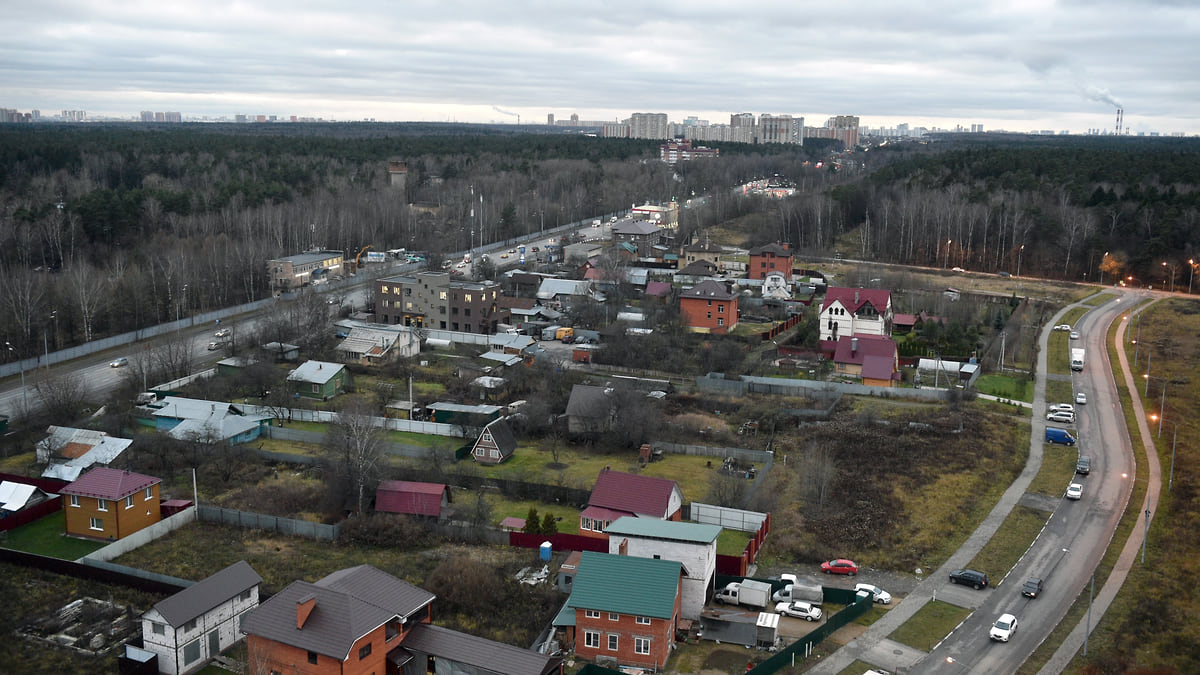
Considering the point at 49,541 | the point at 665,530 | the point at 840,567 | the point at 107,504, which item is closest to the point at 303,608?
the point at 665,530

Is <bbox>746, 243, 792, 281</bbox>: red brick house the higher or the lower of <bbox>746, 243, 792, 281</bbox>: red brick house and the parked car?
the higher

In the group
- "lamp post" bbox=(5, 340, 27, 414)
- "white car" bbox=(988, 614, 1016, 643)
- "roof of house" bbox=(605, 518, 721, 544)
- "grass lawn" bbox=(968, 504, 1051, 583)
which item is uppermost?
"roof of house" bbox=(605, 518, 721, 544)

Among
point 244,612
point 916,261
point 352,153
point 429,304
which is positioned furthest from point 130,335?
point 352,153

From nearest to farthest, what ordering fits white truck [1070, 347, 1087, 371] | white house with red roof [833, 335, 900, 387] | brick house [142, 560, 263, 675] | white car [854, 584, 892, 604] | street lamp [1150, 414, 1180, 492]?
brick house [142, 560, 263, 675] → white car [854, 584, 892, 604] → street lamp [1150, 414, 1180, 492] → white house with red roof [833, 335, 900, 387] → white truck [1070, 347, 1087, 371]

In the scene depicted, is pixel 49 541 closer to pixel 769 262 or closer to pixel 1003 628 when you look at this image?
pixel 1003 628

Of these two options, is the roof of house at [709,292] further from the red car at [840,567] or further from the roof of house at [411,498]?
the red car at [840,567]

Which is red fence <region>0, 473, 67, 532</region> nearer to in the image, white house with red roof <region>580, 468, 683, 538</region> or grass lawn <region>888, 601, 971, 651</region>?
white house with red roof <region>580, 468, 683, 538</region>

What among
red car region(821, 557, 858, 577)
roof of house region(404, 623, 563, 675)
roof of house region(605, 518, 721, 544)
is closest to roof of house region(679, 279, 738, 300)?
red car region(821, 557, 858, 577)
